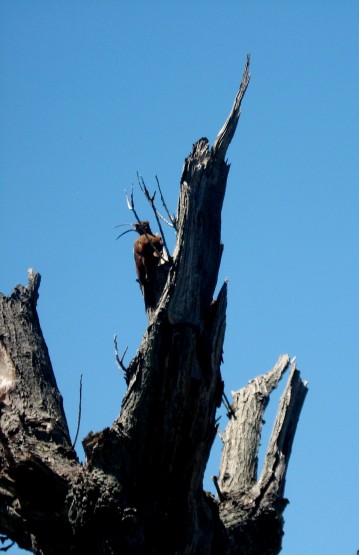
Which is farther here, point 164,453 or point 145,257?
point 145,257

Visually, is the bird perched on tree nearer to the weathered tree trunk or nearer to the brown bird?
the brown bird

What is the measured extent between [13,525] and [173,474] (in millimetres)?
905

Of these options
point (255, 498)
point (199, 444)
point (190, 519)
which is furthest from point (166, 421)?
point (255, 498)

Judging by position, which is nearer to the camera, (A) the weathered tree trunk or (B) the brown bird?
(A) the weathered tree trunk

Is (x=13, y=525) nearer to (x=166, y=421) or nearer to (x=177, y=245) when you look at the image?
(x=166, y=421)

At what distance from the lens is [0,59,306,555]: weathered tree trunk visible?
5.06 meters

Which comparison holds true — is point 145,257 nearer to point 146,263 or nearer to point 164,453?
point 146,263

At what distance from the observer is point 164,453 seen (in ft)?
17.0

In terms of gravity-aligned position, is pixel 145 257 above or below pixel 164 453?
above

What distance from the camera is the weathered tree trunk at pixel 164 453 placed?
16.6 feet

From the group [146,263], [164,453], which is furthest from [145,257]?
[164,453]

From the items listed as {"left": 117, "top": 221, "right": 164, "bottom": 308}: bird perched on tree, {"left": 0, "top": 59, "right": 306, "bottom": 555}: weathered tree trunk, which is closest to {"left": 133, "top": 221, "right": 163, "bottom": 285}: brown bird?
{"left": 117, "top": 221, "right": 164, "bottom": 308}: bird perched on tree

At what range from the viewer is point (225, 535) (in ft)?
17.7

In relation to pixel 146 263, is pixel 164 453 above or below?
below
